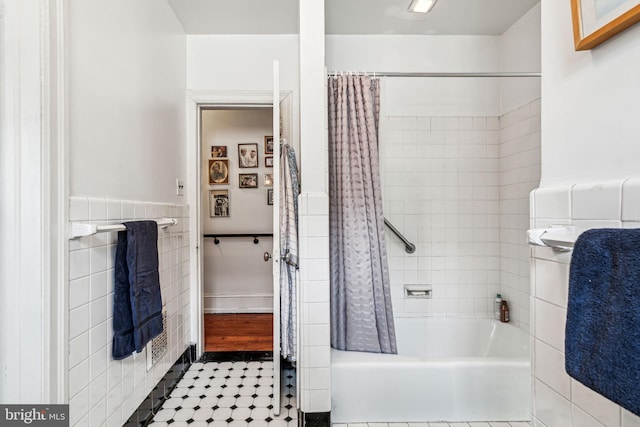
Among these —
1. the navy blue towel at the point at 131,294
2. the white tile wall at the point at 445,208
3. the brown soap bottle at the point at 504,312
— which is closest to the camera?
the navy blue towel at the point at 131,294

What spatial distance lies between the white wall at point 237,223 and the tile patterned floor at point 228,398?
4.23ft

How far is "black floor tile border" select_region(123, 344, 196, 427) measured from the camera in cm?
157

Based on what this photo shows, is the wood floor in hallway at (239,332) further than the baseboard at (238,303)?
No

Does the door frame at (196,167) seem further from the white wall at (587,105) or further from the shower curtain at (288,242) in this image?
the white wall at (587,105)

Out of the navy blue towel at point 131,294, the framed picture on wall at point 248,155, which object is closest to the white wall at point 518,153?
the navy blue towel at point 131,294

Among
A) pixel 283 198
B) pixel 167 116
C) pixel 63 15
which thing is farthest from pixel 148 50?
pixel 283 198

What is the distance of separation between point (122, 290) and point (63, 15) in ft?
3.52

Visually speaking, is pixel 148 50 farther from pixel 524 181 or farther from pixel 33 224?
pixel 524 181

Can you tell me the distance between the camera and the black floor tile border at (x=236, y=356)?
2.37 m

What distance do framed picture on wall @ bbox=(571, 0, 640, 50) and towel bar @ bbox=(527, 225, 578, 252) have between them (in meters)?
0.38

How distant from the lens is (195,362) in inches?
91.5

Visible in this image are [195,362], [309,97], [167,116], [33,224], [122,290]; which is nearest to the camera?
[33,224]

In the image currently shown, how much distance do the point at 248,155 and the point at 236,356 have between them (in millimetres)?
2165

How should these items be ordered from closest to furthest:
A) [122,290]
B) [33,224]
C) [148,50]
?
[33,224] < [122,290] < [148,50]
